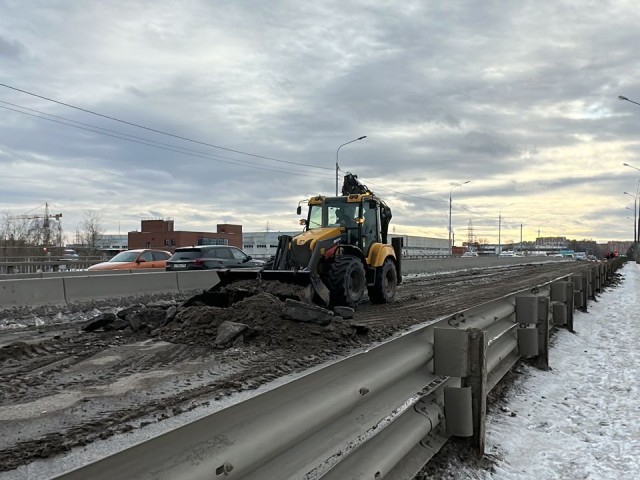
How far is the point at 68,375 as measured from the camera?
18.6ft

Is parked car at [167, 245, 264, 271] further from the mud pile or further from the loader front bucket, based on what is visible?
the mud pile

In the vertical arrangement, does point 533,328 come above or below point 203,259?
below

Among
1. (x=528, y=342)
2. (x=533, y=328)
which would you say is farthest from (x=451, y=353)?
(x=533, y=328)

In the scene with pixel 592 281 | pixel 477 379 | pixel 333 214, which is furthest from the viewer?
pixel 592 281

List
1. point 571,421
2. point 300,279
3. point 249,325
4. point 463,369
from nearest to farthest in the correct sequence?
point 463,369
point 571,421
point 249,325
point 300,279

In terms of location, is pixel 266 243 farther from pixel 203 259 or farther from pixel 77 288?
pixel 77 288

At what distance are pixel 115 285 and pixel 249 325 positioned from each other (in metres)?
5.73

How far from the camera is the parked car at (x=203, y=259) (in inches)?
665

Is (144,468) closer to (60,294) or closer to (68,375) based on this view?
(68,375)

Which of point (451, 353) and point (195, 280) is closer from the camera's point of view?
point (451, 353)

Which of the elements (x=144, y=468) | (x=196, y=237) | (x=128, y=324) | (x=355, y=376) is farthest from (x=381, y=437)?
(x=196, y=237)

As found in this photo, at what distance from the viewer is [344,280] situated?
10523 millimetres

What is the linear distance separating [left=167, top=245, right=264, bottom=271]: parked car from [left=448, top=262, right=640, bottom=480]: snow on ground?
11076 mm

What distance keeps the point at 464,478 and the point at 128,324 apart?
603cm
